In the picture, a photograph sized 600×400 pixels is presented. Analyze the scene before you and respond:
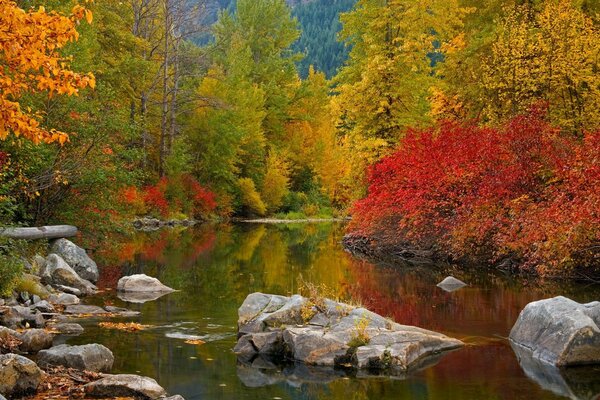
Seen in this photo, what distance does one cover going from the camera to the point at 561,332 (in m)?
11.0

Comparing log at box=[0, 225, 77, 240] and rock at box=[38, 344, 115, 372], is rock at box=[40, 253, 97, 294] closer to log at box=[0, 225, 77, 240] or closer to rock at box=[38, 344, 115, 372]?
log at box=[0, 225, 77, 240]

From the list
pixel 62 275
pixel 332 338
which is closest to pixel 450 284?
pixel 332 338

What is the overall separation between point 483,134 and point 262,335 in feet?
48.7

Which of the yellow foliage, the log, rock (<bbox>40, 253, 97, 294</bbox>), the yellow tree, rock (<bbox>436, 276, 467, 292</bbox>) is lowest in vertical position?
rock (<bbox>436, 276, 467, 292</bbox>)

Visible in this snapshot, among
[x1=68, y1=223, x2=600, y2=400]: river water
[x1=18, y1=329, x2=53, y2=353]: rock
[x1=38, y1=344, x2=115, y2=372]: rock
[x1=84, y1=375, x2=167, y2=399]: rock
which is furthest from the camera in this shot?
[x1=18, y1=329, x2=53, y2=353]: rock

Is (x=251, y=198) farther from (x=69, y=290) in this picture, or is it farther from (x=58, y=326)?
(x=58, y=326)

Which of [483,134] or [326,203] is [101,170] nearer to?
[483,134]

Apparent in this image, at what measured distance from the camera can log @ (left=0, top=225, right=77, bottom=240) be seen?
17922 millimetres

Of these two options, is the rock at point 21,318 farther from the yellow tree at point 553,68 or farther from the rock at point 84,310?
the yellow tree at point 553,68

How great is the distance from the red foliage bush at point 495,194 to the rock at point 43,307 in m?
11.5


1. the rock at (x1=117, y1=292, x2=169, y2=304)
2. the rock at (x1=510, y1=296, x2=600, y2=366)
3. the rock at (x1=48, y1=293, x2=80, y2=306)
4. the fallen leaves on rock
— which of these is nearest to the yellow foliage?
the rock at (x1=117, y1=292, x2=169, y2=304)

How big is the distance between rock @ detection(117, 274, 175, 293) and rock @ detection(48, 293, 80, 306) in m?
2.10

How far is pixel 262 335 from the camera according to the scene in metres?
11.5

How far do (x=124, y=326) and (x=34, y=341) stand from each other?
89.1 inches
